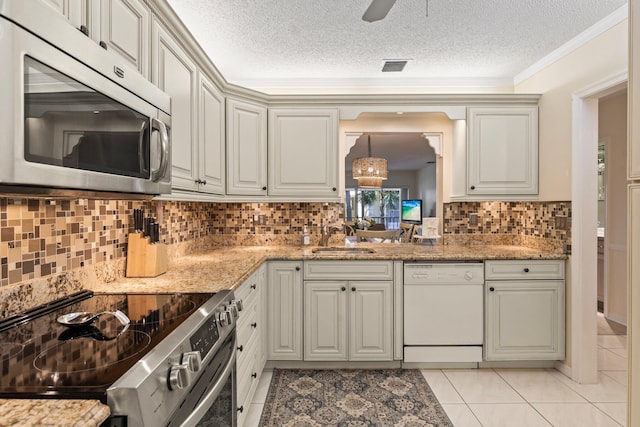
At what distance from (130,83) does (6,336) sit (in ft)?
2.90

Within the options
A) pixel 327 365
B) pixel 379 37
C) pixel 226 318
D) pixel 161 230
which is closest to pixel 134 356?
pixel 226 318

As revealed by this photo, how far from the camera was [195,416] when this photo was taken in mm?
1114

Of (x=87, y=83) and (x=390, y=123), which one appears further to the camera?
(x=390, y=123)

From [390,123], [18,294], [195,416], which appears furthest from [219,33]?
[195,416]

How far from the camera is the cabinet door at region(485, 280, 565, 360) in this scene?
113 inches

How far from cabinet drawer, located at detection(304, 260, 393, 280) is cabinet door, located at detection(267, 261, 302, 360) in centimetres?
15

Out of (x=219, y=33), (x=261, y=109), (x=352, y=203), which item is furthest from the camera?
(x=352, y=203)

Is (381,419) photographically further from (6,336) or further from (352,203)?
(352,203)

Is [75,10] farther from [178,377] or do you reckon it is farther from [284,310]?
[284,310]

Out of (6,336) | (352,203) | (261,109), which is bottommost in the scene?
(6,336)

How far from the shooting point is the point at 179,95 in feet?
6.58

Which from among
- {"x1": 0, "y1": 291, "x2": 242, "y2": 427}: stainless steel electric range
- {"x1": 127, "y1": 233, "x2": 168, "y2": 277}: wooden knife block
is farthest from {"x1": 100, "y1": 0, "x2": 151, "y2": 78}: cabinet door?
{"x1": 0, "y1": 291, "x2": 242, "y2": 427}: stainless steel electric range

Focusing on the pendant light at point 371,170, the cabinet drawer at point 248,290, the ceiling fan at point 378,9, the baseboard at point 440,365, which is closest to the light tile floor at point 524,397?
the baseboard at point 440,365

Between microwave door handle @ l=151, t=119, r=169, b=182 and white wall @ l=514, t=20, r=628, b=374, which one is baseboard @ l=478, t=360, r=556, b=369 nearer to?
white wall @ l=514, t=20, r=628, b=374
